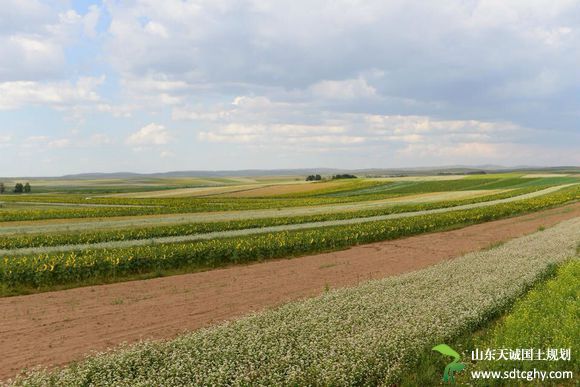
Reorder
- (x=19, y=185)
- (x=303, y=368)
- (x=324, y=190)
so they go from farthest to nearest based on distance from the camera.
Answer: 1. (x=19, y=185)
2. (x=324, y=190)
3. (x=303, y=368)

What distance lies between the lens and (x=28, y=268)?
2072 centimetres

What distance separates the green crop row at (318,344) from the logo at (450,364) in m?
0.31

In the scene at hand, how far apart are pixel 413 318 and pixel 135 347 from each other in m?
7.38

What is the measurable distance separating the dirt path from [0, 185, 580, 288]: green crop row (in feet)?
5.57

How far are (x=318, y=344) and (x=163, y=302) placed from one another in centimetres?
885

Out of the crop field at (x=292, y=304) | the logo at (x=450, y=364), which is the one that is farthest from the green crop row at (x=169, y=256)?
the logo at (x=450, y=364)

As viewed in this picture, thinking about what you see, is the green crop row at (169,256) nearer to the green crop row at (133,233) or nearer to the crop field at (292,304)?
the crop field at (292,304)

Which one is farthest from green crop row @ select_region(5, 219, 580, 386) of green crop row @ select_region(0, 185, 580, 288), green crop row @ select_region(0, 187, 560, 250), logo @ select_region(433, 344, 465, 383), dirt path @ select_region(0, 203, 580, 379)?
green crop row @ select_region(0, 187, 560, 250)

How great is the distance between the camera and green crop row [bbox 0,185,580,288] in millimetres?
20938

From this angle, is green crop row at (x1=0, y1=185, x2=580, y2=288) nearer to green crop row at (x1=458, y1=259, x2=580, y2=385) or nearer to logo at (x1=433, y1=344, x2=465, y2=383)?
green crop row at (x1=458, y1=259, x2=580, y2=385)

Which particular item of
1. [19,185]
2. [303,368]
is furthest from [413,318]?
[19,185]

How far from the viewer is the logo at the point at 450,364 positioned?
32.1 feet

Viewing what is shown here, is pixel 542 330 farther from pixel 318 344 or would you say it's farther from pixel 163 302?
pixel 163 302

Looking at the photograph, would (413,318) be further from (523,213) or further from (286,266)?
(523,213)
